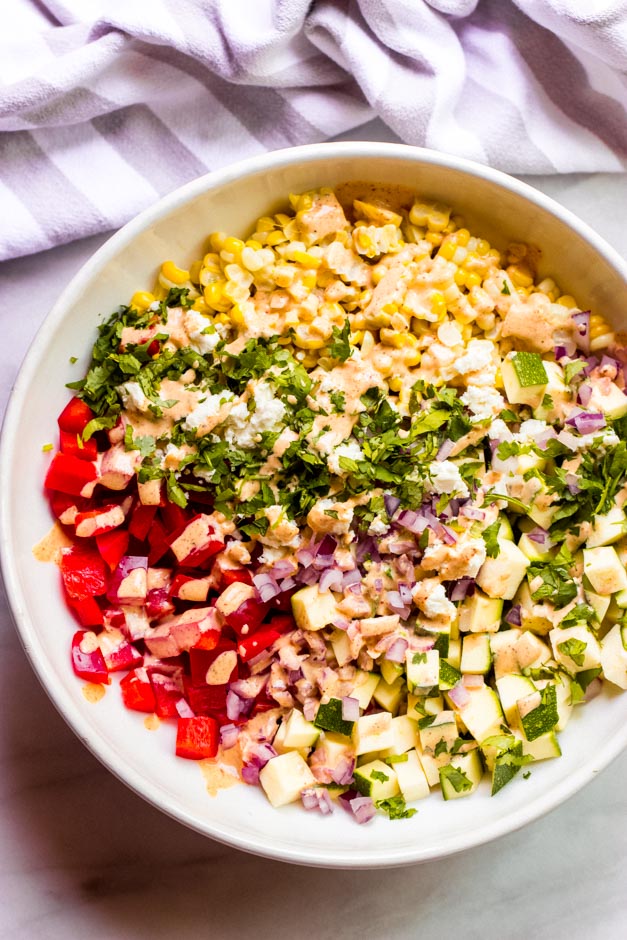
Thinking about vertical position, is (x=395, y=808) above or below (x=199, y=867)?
above

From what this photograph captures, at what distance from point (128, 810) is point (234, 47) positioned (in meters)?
2.64

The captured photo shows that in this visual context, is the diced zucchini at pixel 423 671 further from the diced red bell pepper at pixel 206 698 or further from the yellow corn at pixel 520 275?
the yellow corn at pixel 520 275

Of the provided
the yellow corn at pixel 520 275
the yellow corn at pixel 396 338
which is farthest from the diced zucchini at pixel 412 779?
the yellow corn at pixel 520 275

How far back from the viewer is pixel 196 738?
2.56m

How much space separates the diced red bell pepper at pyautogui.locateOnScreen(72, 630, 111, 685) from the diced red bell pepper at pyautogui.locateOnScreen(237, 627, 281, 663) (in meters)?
0.43

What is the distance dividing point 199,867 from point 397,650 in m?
1.21

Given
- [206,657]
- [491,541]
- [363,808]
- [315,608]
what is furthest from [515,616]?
[206,657]

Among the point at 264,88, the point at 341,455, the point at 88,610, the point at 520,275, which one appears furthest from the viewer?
the point at 264,88

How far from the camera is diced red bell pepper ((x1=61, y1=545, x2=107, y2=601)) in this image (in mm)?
2557

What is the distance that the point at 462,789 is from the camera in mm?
2525

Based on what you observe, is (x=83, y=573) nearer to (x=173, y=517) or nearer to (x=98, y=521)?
(x=98, y=521)

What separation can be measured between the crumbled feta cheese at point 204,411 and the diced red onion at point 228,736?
930 mm

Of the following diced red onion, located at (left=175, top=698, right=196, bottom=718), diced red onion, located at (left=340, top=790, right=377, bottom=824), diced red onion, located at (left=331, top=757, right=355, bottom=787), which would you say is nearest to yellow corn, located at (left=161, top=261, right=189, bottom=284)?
diced red onion, located at (left=175, top=698, right=196, bottom=718)

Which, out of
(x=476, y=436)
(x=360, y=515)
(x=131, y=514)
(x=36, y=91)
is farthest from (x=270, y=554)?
(x=36, y=91)
